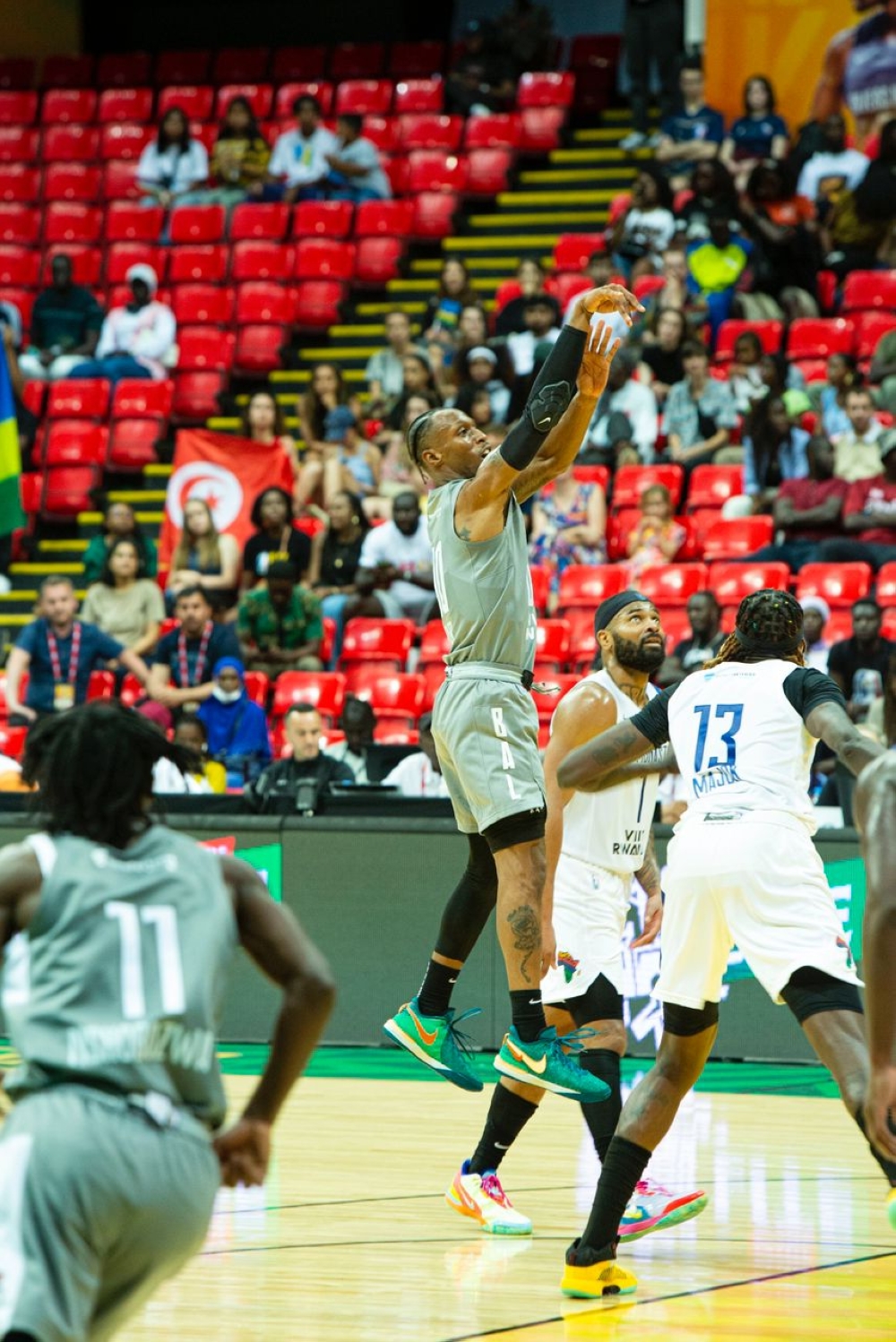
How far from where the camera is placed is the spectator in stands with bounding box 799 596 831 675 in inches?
482

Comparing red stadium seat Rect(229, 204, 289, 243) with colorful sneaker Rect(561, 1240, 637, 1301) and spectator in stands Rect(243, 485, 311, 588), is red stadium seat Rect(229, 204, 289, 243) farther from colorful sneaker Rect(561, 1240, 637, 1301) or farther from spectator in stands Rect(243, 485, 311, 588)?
colorful sneaker Rect(561, 1240, 637, 1301)

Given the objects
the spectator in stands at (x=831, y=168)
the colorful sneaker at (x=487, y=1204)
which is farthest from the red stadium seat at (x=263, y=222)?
the colorful sneaker at (x=487, y=1204)

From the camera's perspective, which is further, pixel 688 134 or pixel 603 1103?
pixel 688 134

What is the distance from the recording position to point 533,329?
51.5ft

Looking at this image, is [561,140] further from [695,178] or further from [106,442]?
[106,442]

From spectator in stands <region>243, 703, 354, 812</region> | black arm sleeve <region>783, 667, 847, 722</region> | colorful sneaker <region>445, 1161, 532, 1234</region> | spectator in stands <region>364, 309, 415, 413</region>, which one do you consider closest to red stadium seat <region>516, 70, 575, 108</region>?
spectator in stands <region>364, 309, 415, 413</region>

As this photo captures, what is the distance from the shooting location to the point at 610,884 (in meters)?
6.69

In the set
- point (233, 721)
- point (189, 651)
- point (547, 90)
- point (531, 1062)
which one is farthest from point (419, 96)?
point (531, 1062)

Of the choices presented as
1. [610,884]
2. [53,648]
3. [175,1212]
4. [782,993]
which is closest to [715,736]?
[782,993]

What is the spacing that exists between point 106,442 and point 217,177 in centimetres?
364

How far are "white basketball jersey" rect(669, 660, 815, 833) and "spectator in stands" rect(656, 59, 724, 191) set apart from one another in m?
12.5

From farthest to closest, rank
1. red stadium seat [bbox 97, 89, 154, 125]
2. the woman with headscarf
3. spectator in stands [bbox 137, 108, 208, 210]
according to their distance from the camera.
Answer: red stadium seat [bbox 97, 89, 154, 125] → spectator in stands [bbox 137, 108, 208, 210] → the woman with headscarf

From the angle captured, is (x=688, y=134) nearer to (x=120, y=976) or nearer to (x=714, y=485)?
(x=714, y=485)

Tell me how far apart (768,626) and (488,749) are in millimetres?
1132
